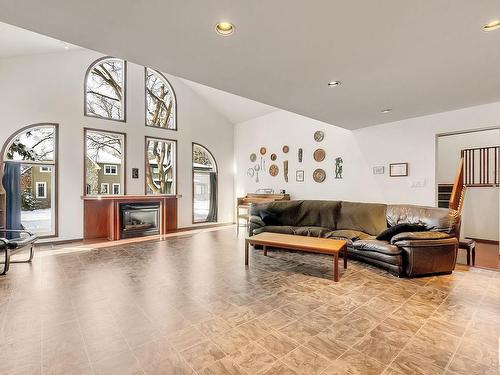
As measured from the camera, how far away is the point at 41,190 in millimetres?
5473

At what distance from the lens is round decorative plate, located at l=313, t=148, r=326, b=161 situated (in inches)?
241

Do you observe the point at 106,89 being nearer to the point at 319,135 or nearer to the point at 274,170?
the point at 274,170

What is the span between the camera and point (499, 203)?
209 inches

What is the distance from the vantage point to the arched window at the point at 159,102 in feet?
22.8

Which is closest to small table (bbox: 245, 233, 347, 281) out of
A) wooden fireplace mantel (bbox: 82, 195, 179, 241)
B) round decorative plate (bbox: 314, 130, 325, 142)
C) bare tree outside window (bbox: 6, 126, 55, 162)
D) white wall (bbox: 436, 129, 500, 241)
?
round decorative plate (bbox: 314, 130, 325, 142)

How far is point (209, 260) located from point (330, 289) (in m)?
2.04

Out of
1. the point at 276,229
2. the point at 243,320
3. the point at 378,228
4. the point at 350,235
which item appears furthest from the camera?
the point at 276,229

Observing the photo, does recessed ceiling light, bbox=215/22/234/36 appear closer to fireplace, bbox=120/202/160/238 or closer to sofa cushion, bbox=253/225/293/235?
sofa cushion, bbox=253/225/293/235

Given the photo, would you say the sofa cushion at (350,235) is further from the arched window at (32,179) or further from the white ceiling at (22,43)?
the white ceiling at (22,43)

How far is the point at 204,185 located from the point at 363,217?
4.81 m

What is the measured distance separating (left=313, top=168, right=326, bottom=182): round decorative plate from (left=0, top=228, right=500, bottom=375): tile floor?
2.58m

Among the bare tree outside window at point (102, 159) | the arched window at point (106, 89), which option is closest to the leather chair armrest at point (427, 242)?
the bare tree outside window at point (102, 159)

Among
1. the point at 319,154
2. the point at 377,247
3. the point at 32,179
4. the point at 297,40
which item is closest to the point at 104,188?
the point at 32,179

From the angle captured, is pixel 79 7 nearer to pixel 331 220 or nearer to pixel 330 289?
pixel 330 289
